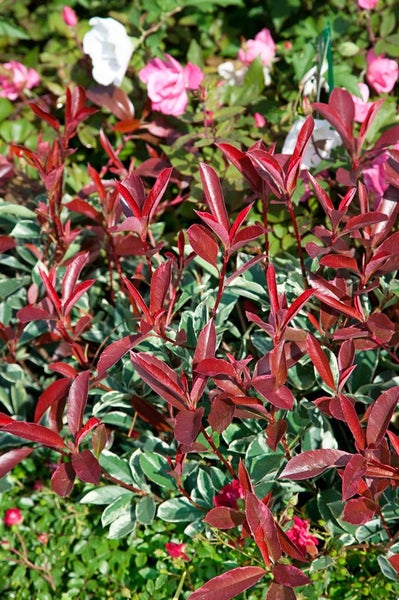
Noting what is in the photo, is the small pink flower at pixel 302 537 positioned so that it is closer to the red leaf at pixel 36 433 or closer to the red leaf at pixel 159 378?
the red leaf at pixel 159 378

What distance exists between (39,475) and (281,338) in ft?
2.94

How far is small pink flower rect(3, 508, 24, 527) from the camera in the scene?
173 centimetres

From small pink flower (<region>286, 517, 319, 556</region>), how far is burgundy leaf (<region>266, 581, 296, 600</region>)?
8.1 inches

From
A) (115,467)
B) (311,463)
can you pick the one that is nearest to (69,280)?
(115,467)

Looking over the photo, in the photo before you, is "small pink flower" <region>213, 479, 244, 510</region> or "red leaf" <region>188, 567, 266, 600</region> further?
"small pink flower" <region>213, 479, 244, 510</region>

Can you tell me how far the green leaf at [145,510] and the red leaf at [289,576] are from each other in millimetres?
402

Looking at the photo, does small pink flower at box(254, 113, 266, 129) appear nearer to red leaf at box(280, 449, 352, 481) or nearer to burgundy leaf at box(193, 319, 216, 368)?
burgundy leaf at box(193, 319, 216, 368)

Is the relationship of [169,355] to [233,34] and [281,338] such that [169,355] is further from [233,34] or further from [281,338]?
[233,34]

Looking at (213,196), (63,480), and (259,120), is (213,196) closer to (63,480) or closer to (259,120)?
(63,480)

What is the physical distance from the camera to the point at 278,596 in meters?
1.18

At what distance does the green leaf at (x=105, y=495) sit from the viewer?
1.56 metres

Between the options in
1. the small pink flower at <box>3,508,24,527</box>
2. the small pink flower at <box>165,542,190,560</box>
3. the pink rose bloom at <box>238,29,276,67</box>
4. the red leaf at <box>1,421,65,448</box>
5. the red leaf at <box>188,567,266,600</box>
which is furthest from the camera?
the pink rose bloom at <box>238,29,276,67</box>

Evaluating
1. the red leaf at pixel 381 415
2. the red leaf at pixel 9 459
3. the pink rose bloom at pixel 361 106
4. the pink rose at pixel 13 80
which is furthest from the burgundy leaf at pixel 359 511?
the pink rose at pixel 13 80

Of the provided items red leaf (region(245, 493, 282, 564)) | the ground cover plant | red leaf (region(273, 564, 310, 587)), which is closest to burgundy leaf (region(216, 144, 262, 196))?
the ground cover plant
